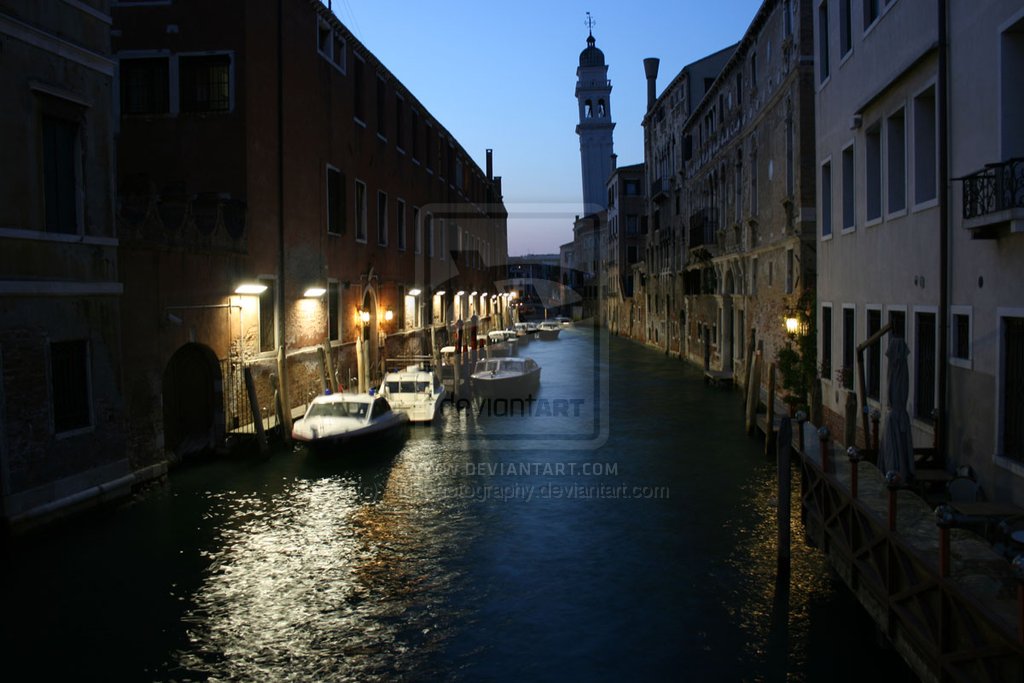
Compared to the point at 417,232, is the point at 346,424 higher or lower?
lower

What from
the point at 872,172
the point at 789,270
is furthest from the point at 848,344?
the point at 789,270

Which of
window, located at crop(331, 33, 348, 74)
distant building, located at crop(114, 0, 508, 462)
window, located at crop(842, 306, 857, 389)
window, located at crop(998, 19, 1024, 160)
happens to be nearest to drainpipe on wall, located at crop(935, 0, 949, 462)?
window, located at crop(998, 19, 1024, 160)

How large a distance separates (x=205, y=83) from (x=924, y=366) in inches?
541

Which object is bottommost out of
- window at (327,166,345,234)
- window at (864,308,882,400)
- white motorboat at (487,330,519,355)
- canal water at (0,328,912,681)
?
canal water at (0,328,912,681)

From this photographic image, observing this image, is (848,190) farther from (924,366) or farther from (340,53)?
(340,53)

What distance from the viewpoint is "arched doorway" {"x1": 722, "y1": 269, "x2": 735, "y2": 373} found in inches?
1142

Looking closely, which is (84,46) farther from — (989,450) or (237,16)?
(989,450)

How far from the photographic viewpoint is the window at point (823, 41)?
52.5 ft

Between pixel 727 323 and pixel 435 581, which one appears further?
pixel 727 323

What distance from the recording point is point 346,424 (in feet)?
53.8

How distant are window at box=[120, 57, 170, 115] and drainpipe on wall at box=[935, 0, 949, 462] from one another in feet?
45.4

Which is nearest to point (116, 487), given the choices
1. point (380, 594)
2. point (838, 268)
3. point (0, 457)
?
point (0, 457)

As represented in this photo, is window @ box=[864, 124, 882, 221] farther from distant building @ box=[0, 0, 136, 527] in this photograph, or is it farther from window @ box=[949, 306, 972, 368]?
distant building @ box=[0, 0, 136, 527]

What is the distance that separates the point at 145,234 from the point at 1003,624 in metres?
12.5
